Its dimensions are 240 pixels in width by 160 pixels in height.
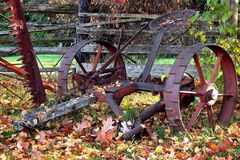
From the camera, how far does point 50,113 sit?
4.73 m

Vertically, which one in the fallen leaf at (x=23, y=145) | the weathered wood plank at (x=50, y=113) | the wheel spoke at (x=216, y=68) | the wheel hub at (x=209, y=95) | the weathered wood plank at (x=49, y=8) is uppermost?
the weathered wood plank at (x=49, y=8)

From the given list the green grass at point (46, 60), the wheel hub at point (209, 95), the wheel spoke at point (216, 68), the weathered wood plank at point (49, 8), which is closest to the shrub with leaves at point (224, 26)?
the wheel spoke at point (216, 68)

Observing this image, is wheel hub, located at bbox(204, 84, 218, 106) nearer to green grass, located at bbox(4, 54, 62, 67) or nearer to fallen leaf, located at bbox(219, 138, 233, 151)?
fallen leaf, located at bbox(219, 138, 233, 151)

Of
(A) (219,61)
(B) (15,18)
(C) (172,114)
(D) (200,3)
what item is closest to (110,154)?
(C) (172,114)

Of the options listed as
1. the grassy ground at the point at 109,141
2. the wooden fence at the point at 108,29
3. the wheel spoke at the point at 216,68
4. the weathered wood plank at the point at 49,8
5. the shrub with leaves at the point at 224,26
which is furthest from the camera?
the weathered wood plank at the point at 49,8

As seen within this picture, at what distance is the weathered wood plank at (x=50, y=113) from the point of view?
451cm

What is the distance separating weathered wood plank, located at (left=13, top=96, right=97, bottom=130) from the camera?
178 inches

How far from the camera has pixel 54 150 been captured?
4121 millimetres

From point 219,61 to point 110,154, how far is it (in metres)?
2.01

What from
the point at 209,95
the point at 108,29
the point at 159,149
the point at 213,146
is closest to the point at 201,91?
the point at 209,95

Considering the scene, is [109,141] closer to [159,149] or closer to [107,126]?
[107,126]

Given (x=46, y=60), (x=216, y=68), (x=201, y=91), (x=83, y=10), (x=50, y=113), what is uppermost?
(x=83, y=10)

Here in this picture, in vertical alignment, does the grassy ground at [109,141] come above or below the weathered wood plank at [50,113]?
below

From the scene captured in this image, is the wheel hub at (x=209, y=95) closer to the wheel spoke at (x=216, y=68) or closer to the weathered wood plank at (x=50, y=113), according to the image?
the wheel spoke at (x=216, y=68)
